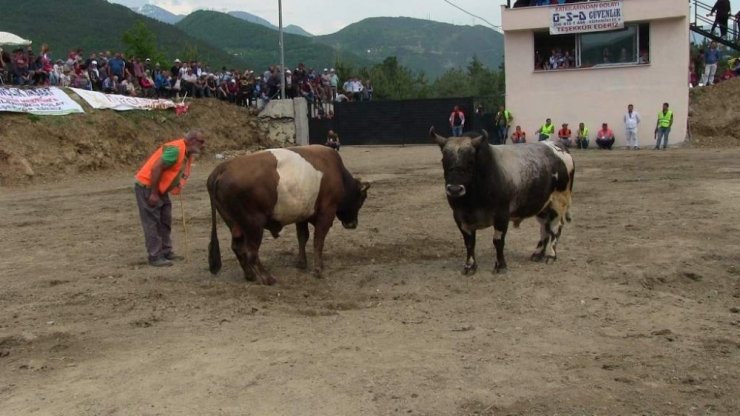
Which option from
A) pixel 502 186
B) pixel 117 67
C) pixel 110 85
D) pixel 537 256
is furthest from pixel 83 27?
pixel 502 186

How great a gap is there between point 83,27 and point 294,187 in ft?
373

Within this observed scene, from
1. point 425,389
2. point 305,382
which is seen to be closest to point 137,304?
point 305,382

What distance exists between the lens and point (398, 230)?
12.1 metres

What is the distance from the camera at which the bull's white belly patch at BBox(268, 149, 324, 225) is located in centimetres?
862

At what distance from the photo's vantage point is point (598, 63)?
29000 millimetres

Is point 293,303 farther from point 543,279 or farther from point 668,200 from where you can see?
point 668,200

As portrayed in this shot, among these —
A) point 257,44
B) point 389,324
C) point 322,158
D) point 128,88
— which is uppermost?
point 257,44

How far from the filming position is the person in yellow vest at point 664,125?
27297mm

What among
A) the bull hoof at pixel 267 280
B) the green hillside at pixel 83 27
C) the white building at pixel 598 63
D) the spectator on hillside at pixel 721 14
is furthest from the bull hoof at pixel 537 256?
the green hillside at pixel 83 27

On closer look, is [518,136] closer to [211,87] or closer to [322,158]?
[211,87]

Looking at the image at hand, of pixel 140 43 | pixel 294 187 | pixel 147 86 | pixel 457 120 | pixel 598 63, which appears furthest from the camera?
pixel 140 43

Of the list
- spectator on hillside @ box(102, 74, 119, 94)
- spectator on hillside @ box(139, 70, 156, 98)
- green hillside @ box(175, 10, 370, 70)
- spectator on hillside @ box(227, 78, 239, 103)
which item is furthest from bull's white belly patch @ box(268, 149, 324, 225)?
green hillside @ box(175, 10, 370, 70)

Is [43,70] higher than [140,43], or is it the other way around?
[140,43]

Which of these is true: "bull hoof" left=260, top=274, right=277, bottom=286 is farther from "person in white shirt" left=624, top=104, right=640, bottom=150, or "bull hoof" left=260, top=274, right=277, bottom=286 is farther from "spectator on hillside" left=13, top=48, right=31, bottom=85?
"person in white shirt" left=624, top=104, right=640, bottom=150
